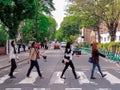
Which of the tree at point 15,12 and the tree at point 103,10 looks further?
the tree at point 103,10

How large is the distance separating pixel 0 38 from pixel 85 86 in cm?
3343

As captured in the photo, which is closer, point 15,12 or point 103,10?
point 15,12

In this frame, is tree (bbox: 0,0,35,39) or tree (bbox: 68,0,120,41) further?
tree (bbox: 68,0,120,41)

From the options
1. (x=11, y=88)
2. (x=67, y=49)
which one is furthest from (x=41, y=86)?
(x=67, y=49)

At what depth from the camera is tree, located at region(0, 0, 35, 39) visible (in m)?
42.8

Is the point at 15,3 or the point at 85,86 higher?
the point at 15,3

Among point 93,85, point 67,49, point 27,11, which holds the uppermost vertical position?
point 27,11

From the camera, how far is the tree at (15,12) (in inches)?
1687

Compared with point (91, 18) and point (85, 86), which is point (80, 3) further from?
point (85, 86)

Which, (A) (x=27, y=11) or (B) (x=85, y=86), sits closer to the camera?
(B) (x=85, y=86)

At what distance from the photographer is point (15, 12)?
147ft

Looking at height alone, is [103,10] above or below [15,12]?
above

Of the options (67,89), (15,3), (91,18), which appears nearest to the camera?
(67,89)

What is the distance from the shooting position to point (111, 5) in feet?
162
